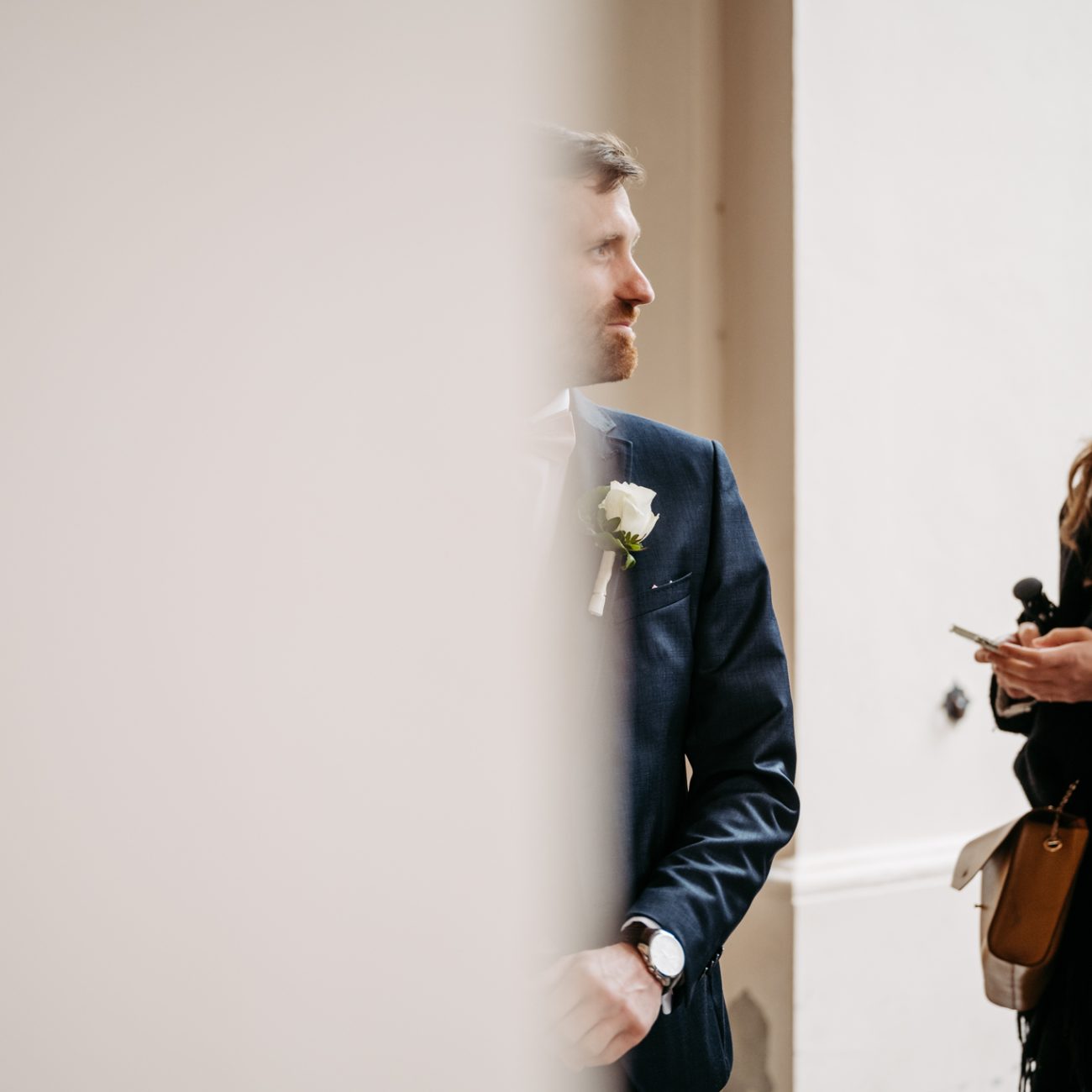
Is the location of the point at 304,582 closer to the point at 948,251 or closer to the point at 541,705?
the point at 541,705

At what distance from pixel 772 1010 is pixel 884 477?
1.33 m

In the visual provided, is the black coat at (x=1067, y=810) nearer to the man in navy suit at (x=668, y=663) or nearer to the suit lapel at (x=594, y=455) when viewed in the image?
the man in navy suit at (x=668, y=663)

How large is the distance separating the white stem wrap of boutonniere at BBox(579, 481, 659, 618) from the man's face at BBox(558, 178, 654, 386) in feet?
0.58

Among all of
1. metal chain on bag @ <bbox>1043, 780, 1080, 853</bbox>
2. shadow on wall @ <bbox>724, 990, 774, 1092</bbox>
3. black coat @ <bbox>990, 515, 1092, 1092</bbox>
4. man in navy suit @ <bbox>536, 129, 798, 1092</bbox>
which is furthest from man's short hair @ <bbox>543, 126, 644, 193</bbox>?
shadow on wall @ <bbox>724, 990, 774, 1092</bbox>

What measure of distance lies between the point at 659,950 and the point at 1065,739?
39.6 inches

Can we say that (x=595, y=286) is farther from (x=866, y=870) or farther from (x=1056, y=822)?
(x=866, y=870)

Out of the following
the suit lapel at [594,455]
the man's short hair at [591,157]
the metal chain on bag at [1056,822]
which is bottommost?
the metal chain on bag at [1056,822]

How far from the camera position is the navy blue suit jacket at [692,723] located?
59.6 inches

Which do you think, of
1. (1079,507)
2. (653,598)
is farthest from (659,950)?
(1079,507)

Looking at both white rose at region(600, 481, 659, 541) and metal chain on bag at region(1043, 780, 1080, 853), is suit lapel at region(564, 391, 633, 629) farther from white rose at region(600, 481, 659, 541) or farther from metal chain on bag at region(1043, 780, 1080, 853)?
metal chain on bag at region(1043, 780, 1080, 853)

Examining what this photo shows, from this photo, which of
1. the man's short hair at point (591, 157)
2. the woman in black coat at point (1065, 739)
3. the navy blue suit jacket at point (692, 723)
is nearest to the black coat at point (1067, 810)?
the woman in black coat at point (1065, 739)

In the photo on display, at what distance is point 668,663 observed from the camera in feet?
5.18

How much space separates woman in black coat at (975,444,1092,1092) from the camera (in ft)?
6.39

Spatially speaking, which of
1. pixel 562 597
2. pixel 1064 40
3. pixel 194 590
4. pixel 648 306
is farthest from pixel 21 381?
pixel 1064 40
